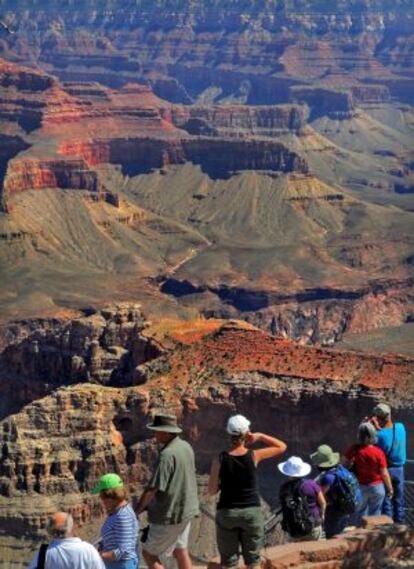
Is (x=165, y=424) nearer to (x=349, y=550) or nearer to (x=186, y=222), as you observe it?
(x=349, y=550)

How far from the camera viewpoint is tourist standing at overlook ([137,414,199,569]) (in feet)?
67.9

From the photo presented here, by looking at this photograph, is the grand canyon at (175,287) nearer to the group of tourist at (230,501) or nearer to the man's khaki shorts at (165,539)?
the group of tourist at (230,501)

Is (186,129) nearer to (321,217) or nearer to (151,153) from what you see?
(151,153)

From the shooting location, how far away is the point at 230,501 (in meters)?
21.6

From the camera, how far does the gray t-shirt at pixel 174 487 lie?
67.9ft

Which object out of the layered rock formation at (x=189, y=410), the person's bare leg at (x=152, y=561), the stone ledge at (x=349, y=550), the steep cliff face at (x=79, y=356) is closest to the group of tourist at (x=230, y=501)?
the person's bare leg at (x=152, y=561)

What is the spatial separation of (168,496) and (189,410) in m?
23.9

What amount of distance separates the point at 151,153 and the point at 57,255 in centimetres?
3539

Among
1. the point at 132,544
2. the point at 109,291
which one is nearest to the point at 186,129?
the point at 109,291

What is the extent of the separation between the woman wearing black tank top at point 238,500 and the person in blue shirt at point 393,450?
13.5 ft

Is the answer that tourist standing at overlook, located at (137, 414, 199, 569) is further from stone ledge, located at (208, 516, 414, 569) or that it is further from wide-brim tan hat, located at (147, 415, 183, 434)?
stone ledge, located at (208, 516, 414, 569)

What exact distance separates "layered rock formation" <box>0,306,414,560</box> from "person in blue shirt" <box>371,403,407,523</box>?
14752 mm

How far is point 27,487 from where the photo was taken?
→ 43281 mm

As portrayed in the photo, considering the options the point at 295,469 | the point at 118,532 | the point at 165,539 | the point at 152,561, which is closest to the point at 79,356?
the point at 295,469
